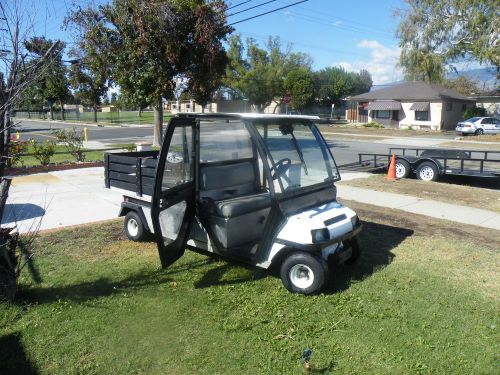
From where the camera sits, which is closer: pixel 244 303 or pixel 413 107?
pixel 244 303

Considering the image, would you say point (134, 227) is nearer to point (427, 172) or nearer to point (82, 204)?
point (82, 204)

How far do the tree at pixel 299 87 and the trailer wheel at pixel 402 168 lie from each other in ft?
146

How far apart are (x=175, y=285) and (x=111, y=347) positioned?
123 cm

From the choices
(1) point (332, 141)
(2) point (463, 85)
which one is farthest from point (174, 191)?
(2) point (463, 85)

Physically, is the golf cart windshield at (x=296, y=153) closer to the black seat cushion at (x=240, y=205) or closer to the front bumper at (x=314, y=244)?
the black seat cushion at (x=240, y=205)

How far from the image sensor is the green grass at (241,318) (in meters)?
A: 3.41

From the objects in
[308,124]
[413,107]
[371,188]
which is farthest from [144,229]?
[413,107]

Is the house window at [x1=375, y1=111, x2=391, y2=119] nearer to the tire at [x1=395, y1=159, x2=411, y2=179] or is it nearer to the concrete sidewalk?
the tire at [x1=395, y1=159, x2=411, y2=179]

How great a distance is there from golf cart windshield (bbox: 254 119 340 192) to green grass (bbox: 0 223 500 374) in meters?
1.15

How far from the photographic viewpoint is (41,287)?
4645mm

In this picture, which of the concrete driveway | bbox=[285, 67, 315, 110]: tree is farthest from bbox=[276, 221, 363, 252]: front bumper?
bbox=[285, 67, 315, 110]: tree

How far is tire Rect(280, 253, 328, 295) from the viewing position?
4.36 meters

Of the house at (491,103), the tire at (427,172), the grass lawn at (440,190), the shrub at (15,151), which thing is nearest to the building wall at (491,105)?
the house at (491,103)

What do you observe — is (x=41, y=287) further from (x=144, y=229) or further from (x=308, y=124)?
(x=308, y=124)
